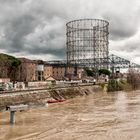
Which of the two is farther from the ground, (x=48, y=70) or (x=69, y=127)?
(x=48, y=70)

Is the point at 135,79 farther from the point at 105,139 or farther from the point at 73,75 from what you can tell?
the point at 105,139

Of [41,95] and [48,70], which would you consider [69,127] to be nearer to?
[41,95]

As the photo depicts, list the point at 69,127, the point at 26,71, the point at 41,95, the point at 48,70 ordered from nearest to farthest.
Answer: the point at 69,127 < the point at 41,95 < the point at 26,71 < the point at 48,70

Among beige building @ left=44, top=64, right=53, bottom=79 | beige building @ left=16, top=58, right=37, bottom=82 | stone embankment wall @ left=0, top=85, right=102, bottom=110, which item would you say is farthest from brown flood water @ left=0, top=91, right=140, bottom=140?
beige building @ left=44, top=64, right=53, bottom=79

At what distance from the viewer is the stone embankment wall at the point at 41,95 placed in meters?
39.2

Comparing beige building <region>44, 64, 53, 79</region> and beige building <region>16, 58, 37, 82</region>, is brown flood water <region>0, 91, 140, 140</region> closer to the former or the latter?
beige building <region>16, 58, 37, 82</region>

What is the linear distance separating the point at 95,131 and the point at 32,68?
81.1 m

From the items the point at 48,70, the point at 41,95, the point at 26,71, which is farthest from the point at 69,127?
the point at 48,70

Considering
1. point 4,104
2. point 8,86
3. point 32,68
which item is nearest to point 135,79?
point 32,68

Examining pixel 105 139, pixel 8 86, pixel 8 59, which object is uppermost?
pixel 8 59

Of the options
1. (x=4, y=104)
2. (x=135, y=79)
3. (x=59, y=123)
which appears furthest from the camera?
(x=135, y=79)

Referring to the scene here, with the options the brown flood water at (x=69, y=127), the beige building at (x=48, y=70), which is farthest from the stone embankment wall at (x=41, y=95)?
the beige building at (x=48, y=70)

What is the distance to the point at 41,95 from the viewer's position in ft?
158

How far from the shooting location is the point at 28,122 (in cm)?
2872
